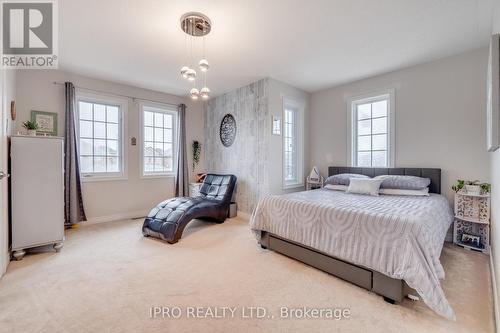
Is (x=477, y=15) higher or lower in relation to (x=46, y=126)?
higher

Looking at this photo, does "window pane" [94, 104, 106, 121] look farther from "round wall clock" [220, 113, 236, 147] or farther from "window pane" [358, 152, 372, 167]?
"window pane" [358, 152, 372, 167]

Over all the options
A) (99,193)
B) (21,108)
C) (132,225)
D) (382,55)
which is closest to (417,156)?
(382,55)

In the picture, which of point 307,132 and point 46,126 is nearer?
point 46,126

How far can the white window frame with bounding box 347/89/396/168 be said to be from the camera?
144 inches

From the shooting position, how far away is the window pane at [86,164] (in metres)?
3.89

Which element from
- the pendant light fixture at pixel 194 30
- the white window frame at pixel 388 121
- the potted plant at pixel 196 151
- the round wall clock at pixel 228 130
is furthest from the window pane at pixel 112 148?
the white window frame at pixel 388 121

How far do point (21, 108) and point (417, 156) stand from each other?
605 cm

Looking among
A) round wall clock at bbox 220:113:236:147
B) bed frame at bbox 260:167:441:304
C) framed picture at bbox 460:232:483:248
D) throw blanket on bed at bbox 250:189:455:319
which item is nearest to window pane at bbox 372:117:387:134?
bed frame at bbox 260:167:441:304

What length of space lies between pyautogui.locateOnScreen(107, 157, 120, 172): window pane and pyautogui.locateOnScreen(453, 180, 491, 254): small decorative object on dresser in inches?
214

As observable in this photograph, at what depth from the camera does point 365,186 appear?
3207mm

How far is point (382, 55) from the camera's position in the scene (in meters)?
3.09

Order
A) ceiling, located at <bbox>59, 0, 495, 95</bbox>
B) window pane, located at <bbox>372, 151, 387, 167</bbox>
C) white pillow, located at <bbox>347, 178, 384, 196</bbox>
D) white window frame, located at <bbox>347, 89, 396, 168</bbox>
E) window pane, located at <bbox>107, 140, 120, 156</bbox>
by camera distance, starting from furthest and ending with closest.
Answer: window pane, located at <bbox>107, 140, 120, 156</bbox> → window pane, located at <bbox>372, 151, 387, 167</bbox> → white window frame, located at <bbox>347, 89, 396, 168</bbox> → white pillow, located at <bbox>347, 178, 384, 196</bbox> → ceiling, located at <bbox>59, 0, 495, 95</bbox>

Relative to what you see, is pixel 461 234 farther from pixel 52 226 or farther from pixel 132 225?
pixel 52 226

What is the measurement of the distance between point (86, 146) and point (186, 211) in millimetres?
2373
